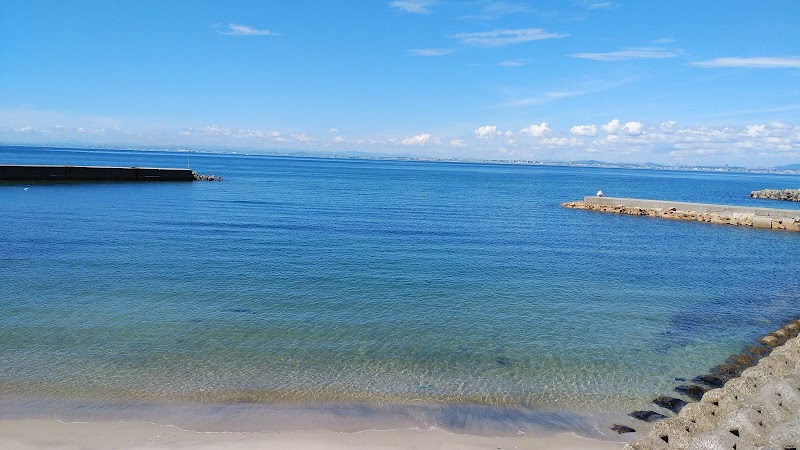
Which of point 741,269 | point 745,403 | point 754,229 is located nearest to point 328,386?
point 745,403

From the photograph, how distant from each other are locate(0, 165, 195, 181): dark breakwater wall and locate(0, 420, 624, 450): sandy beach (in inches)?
2493

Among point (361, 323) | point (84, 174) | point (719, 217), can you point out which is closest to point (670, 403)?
point (361, 323)

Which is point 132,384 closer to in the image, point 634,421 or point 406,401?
point 406,401

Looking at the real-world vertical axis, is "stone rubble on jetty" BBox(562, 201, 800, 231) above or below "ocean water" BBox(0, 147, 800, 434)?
above

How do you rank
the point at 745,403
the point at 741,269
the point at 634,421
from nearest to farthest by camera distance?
the point at 745,403
the point at 634,421
the point at 741,269

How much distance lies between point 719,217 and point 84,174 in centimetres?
6619

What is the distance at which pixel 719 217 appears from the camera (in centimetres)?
4634

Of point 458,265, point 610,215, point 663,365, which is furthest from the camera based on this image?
point 610,215

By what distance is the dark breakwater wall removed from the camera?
62.1 meters

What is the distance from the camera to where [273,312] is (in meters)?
15.9

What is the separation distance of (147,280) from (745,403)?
16881 millimetres

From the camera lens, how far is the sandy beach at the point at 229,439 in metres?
8.77

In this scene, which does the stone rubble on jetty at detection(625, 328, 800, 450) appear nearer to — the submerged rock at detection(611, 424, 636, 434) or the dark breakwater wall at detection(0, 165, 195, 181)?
the submerged rock at detection(611, 424, 636, 434)

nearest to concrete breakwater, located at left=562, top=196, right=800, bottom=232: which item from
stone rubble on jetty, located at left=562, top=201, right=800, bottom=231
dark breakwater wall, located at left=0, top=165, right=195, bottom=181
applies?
stone rubble on jetty, located at left=562, top=201, right=800, bottom=231
